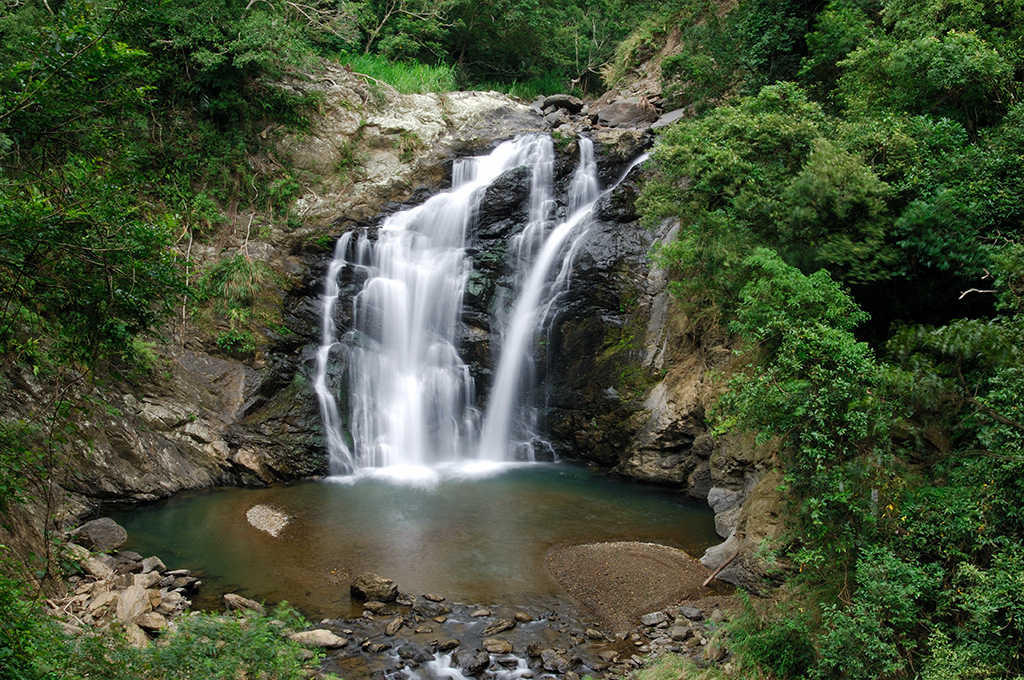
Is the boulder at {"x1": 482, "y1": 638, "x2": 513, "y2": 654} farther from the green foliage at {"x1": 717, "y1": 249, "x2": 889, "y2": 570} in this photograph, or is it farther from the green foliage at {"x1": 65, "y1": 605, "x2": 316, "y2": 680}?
the green foliage at {"x1": 717, "y1": 249, "x2": 889, "y2": 570}

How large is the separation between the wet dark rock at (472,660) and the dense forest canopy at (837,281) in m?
2.99

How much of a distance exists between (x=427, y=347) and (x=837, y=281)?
415 inches

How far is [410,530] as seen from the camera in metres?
12.0

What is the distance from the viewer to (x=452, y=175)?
21.2 meters

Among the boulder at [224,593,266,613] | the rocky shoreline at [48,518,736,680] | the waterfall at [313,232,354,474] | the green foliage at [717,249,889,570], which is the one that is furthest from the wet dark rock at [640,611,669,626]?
the waterfall at [313,232,354,474]

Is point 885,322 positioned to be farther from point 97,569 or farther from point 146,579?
point 97,569

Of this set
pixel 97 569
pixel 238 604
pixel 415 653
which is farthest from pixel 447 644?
pixel 97 569

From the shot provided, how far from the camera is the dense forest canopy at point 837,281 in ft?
17.9

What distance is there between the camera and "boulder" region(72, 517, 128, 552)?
10.2m

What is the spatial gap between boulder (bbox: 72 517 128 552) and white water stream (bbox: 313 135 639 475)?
4.99 meters

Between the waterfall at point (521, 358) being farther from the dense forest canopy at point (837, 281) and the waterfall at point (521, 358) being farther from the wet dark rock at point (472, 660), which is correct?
the wet dark rock at point (472, 660)

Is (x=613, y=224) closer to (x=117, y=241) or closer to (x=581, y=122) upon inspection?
(x=581, y=122)

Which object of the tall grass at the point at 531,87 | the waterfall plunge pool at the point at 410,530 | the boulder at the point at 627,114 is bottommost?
the waterfall plunge pool at the point at 410,530

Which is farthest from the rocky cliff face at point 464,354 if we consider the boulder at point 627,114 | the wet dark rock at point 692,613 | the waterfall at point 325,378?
the boulder at point 627,114
